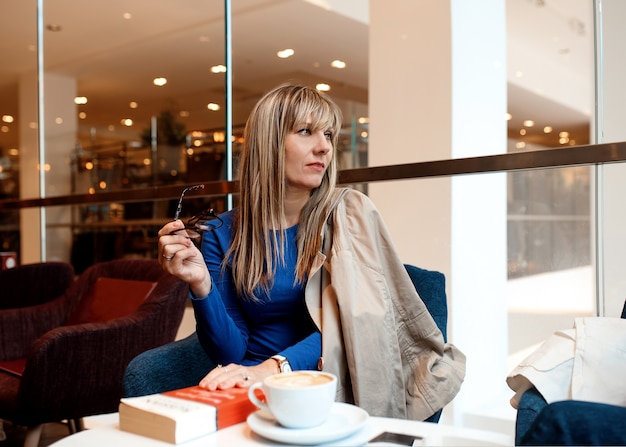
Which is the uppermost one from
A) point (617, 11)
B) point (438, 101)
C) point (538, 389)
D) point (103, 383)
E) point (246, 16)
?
point (246, 16)

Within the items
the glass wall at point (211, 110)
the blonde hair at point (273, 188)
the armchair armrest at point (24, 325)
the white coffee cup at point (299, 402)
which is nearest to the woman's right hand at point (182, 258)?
the blonde hair at point (273, 188)

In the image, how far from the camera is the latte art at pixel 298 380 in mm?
930

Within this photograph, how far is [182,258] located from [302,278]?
38 centimetres

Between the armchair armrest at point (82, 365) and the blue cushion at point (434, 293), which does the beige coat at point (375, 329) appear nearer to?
the blue cushion at point (434, 293)

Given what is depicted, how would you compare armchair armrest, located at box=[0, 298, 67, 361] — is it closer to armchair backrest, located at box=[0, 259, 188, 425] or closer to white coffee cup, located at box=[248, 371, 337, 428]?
armchair backrest, located at box=[0, 259, 188, 425]

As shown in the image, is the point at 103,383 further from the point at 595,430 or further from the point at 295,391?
the point at 595,430

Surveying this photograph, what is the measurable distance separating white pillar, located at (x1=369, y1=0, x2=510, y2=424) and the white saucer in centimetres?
156

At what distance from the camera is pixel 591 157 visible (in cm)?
188

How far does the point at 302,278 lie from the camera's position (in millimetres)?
1600

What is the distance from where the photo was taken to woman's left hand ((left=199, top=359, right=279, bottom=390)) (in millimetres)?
1109

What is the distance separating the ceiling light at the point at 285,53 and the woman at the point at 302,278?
162 centimetres

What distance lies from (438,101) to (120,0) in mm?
3193

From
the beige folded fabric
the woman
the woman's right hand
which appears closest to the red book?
the woman

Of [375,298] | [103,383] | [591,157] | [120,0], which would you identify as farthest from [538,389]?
[120,0]
